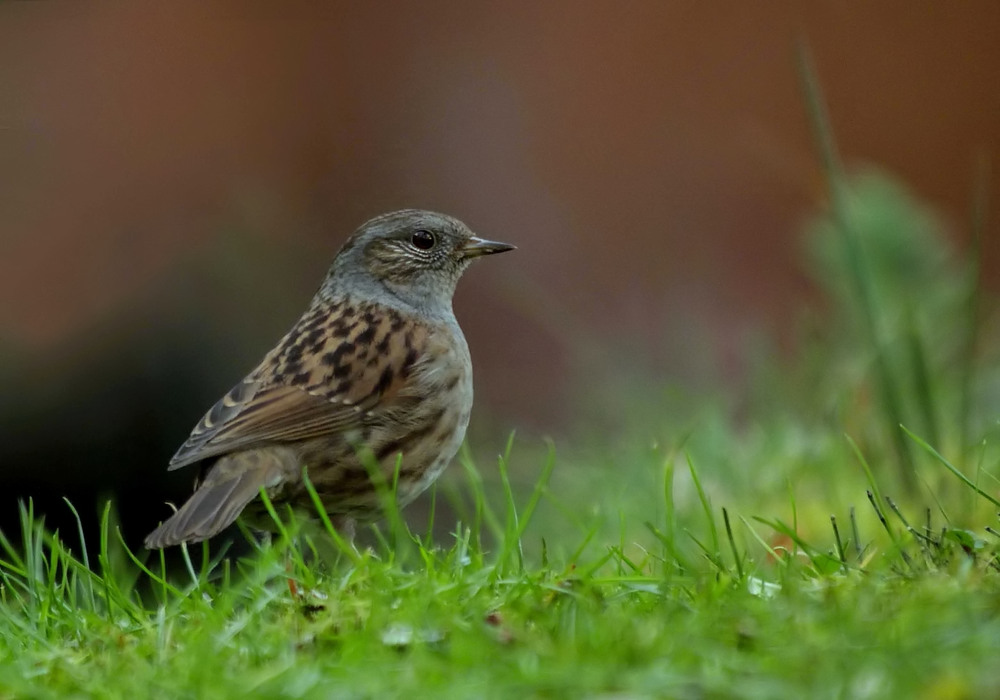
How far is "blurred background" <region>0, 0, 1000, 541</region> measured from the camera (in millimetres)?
8891

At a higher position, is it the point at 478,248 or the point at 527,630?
the point at 478,248

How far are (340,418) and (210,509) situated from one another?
1.97 ft

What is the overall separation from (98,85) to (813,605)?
360 inches

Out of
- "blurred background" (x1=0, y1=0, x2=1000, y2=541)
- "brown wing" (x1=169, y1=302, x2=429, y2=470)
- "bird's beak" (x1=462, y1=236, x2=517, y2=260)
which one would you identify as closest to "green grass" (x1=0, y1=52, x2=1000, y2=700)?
"brown wing" (x1=169, y1=302, x2=429, y2=470)

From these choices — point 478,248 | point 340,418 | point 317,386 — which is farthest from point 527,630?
point 478,248

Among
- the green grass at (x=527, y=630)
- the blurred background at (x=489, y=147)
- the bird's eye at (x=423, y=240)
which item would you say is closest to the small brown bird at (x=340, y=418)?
the bird's eye at (x=423, y=240)

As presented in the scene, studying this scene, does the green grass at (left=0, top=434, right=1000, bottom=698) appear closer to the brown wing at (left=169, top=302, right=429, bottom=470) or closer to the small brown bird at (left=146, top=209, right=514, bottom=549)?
the small brown bird at (left=146, top=209, right=514, bottom=549)

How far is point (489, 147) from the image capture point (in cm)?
1133

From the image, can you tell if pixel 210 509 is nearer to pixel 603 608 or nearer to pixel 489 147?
pixel 603 608

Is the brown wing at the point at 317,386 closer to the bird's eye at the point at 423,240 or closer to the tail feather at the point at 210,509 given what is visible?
the tail feather at the point at 210,509

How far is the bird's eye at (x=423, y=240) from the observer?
4926mm

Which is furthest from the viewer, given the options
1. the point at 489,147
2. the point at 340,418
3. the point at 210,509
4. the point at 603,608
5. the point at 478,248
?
the point at 489,147

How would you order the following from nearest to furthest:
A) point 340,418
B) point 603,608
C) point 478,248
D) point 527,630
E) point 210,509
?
point 527,630
point 603,608
point 210,509
point 340,418
point 478,248

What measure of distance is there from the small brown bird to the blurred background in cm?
316
